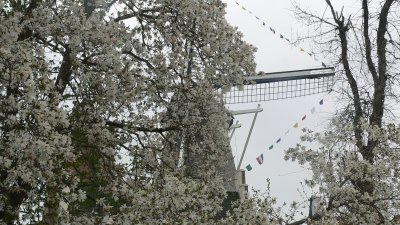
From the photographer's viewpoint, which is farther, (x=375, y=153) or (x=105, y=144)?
(x=375, y=153)

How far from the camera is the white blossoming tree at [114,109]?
7.37 m

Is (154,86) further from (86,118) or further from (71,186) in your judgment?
(71,186)

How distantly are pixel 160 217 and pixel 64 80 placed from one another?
2806 millimetres

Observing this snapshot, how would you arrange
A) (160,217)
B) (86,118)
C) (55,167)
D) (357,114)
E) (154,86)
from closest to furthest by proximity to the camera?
(55,167) → (160,217) → (86,118) → (154,86) → (357,114)

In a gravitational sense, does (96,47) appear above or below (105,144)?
above

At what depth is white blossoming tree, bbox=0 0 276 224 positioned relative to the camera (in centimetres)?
737

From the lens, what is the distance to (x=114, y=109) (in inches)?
401

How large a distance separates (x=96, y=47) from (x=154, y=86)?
1.52 metres

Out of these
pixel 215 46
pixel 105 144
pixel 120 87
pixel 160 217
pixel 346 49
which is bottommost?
pixel 160 217

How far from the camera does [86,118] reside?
9719 millimetres

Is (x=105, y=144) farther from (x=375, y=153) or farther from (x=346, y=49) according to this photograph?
(x=346, y=49)

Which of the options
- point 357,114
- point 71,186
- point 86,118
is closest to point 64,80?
point 86,118

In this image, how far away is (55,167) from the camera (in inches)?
319

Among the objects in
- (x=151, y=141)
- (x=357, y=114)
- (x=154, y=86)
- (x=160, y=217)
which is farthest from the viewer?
(x=357, y=114)
